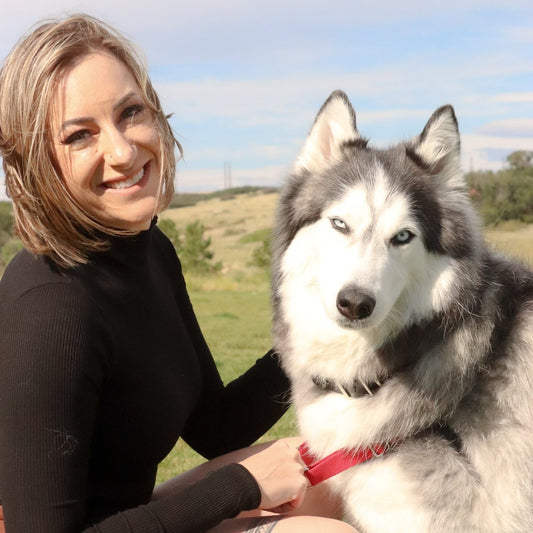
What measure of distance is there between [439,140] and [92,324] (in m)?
1.54

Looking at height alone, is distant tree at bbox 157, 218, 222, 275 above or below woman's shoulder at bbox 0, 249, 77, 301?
below

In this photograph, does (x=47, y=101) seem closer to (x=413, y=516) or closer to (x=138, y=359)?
(x=138, y=359)

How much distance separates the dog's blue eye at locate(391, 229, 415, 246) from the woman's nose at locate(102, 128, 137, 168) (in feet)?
3.36

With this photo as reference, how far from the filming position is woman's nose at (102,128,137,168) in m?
2.21

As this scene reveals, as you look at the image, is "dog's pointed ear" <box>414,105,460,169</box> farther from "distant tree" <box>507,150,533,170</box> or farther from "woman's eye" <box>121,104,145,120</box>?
"distant tree" <box>507,150,533,170</box>

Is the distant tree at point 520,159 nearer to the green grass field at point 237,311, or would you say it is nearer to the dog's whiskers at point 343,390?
the green grass field at point 237,311

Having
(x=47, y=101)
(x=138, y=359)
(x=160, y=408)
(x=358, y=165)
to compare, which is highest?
(x=47, y=101)

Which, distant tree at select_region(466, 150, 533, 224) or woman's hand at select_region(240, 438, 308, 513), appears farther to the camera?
distant tree at select_region(466, 150, 533, 224)

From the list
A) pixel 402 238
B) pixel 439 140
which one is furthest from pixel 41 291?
pixel 439 140

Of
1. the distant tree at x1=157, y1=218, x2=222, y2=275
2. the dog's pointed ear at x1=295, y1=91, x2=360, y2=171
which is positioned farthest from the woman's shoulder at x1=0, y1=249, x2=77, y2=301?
the distant tree at x1=157, y1=218, x2=222, y2=275

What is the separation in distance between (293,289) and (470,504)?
3.44ft

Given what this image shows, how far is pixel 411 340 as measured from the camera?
2479mm

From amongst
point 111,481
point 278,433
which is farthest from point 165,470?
point 111,481

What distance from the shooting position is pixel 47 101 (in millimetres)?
2102
